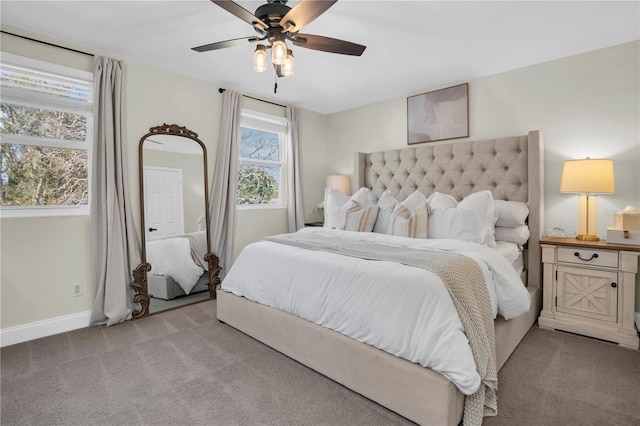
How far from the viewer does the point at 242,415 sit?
5.55 feet

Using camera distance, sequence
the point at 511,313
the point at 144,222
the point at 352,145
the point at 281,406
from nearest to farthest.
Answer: the point at 281,406 → the point at 511,313 → the point at 144,222 → the point at 352,145

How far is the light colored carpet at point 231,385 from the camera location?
167 centimetres

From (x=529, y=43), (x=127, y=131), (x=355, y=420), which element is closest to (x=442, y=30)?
(x=529, y=43)

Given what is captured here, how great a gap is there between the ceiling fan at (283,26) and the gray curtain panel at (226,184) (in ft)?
5.38

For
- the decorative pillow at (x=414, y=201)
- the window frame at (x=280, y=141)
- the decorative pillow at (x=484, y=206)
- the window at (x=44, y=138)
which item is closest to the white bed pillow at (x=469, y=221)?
the decorative pillow at (x=484, y=206)

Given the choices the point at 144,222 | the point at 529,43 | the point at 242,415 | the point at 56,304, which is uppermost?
the point at 529,43

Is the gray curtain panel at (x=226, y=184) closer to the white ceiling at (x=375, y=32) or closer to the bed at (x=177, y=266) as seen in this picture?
the bed at (x=177, y=266)

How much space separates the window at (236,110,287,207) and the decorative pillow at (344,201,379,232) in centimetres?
154

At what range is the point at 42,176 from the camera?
2738mm

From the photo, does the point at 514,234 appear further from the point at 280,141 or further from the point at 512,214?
the point at 280,141

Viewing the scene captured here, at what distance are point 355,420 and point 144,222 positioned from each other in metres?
2.70

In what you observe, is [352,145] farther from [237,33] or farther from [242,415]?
[242,415]

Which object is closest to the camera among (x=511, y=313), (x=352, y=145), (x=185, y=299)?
(x=511, y=313)

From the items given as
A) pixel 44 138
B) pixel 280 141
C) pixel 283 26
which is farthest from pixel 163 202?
pixel 283 26
